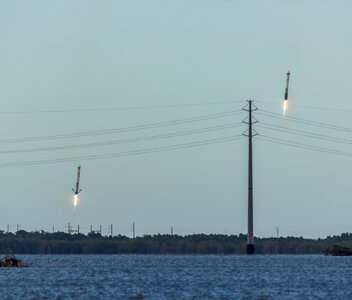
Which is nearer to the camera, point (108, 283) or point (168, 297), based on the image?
point (168, 297)

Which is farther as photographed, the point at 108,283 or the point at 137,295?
the point at 108,283

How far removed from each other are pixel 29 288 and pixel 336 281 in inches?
1594

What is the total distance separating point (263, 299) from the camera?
103625 mm

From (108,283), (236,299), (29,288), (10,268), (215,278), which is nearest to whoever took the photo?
(236,299)

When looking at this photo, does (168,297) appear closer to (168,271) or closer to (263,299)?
(263,299)

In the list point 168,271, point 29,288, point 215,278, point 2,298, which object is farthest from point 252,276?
point 2,298

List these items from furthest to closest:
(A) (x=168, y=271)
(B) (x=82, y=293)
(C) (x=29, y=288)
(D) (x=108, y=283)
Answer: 1. (A) (x=168, y=271)
2. (D) (x=108, y=283)
3. (C) (x=29, y=288)
4. (B) (x=82, y=293)

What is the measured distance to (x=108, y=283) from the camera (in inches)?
4936

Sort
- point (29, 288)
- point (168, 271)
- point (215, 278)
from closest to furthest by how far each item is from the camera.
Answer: point (29, 288) → point (215, 278) → point (168, 271)

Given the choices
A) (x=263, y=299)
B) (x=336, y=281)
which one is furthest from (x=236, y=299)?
(x=336, y=281)

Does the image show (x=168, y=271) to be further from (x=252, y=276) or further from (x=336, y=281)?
(x=336, y=281)

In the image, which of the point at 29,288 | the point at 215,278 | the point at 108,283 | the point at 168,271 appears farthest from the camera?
the point at 168,271

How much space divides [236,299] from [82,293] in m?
17.2

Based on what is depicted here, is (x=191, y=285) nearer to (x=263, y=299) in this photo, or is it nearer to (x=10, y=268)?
(x=263, y=299)
